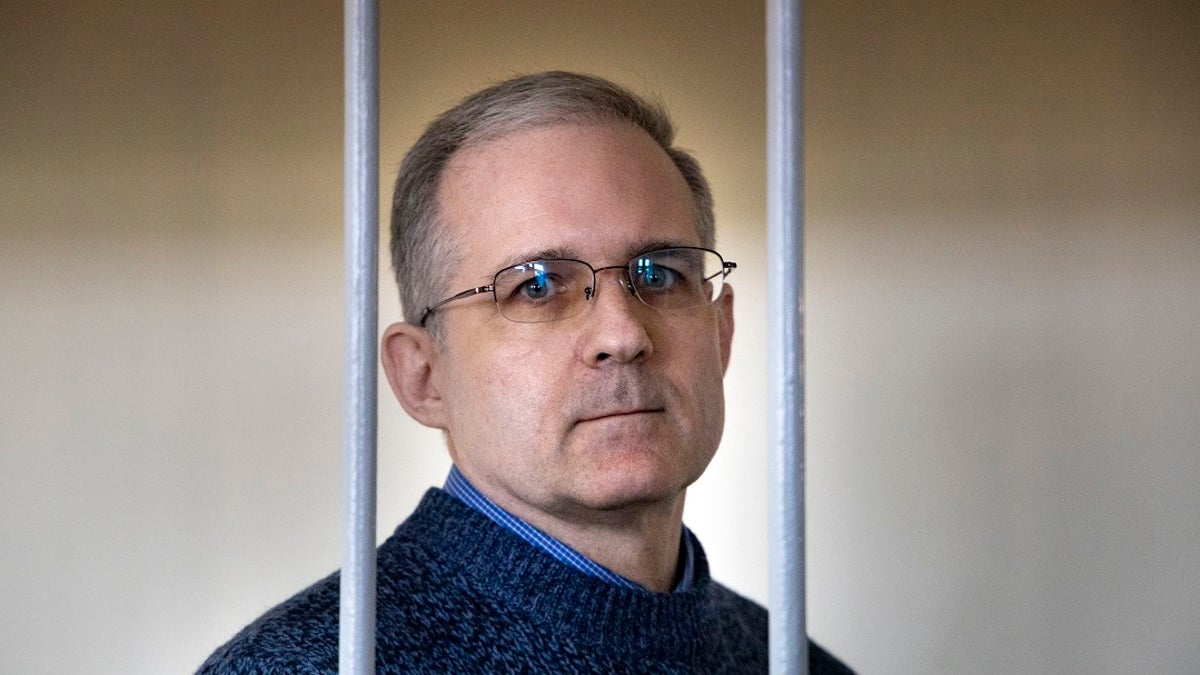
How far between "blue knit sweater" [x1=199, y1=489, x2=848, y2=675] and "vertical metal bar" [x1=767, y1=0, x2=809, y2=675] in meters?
0.49

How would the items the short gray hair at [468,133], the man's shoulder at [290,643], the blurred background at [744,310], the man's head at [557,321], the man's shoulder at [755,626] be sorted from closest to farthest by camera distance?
1. the man's shoulder at [290,643]
2. the man's head at [557,321]
3. the short gray hair at [468,133]
4. the man's shoulder at [755,626]
5. the blurred background at [744,310]

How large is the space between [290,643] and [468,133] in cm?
49

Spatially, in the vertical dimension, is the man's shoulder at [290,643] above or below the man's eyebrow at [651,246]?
below

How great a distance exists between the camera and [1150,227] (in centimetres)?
201

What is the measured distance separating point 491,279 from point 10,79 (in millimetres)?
1541

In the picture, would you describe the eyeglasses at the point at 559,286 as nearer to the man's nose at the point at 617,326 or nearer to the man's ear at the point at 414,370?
the man's nose at the point at 617,326

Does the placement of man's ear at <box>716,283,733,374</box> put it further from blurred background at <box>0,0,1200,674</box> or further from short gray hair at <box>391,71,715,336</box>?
blurred background at <box>0,0,1200,674</box>

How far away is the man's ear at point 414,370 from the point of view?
114cm

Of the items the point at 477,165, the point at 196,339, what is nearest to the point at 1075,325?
the point at 477,165

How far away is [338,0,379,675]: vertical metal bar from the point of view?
485mm

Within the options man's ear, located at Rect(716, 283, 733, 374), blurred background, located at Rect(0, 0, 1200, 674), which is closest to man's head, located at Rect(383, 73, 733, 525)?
man's ear, located at Rect(716, 283, 733, 374)

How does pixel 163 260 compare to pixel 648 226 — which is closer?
pixel 648 226

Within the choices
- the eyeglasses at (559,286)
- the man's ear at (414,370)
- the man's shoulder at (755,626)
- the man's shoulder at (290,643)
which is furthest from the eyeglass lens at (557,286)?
the man's shoulder at (755,626)

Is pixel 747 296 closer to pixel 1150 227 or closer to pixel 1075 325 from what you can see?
pixel 1075 325
